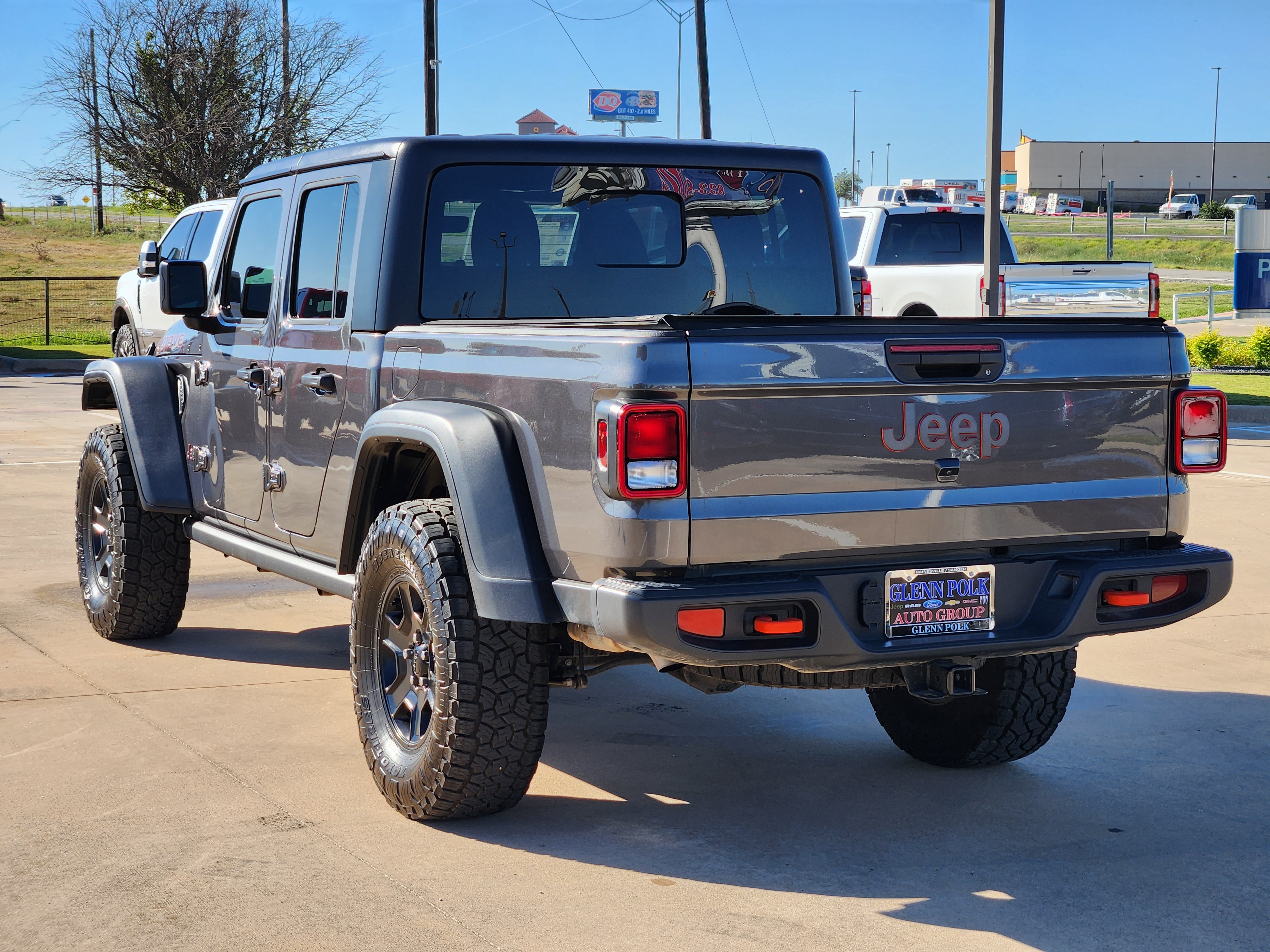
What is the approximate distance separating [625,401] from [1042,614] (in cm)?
135

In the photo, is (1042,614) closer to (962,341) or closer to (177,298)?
(962,341)

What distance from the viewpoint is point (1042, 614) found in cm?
404

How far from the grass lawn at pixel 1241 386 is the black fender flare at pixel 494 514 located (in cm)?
1319

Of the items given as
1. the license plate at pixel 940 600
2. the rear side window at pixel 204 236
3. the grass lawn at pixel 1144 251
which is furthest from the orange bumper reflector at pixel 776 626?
the grass lawn at pixel 1144 251

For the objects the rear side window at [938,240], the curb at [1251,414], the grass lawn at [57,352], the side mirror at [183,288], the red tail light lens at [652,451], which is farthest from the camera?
the grass lawn at [57,352]

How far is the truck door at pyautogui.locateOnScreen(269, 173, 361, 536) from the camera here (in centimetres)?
498

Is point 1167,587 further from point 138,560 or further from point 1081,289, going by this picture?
point 1081,289

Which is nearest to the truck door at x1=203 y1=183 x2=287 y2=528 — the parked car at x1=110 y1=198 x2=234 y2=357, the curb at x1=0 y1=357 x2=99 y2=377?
the parked car at x1=110 y1=198 x2=234 y2=357

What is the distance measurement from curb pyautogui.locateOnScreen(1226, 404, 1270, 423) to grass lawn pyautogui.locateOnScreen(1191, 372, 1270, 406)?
0.57 feet

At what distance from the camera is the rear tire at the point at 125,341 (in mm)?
17391

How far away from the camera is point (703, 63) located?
93.4ft

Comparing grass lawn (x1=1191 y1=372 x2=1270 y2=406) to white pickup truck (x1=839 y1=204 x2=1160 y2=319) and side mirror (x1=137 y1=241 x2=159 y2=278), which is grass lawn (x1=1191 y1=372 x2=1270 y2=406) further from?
side mirror (x1=137 y1=241 x2=159 y2=278)

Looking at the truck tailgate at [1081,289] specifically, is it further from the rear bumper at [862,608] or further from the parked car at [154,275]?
the rear bumper at [862,608]

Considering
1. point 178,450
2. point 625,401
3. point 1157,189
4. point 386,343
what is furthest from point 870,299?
point 1157,189
